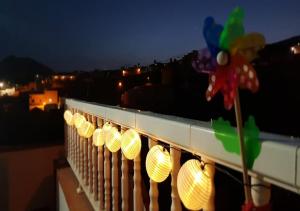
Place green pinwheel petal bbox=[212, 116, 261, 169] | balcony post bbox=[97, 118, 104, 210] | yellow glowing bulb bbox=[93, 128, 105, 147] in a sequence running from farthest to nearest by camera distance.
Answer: balcony post bbox=[97, 118, 104, 210] < yellow glowing bulb bbox=[93, 128, 105, 147] < green pinwheel petal bbox=[212, 116, 261, 169]

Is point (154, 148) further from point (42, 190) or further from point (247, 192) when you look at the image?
point (42, 190)

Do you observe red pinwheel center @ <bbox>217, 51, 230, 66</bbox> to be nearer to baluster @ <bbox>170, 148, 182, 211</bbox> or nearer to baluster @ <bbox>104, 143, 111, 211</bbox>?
baluster @ <bbox>170, 148, 182, 211</bbox>

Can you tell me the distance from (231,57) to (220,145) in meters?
0.35

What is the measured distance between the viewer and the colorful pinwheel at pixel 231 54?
730 millimetres

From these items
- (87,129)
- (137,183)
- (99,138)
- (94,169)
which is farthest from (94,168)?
(137,183)

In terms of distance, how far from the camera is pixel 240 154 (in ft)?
2.85

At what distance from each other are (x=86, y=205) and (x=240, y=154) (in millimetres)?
2892

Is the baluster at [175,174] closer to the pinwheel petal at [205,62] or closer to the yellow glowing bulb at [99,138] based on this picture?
the pinwheel petal at [205,62]

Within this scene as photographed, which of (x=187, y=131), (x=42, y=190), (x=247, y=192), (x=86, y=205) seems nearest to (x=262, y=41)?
(x=247, y=192)

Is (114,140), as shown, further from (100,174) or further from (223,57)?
(223,57)

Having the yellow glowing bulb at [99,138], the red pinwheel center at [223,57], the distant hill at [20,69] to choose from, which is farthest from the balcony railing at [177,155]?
the distant hill at [20,69]

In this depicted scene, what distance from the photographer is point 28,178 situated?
6664mm

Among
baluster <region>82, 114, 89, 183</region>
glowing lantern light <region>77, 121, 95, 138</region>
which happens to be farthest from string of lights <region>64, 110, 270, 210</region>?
baluster <region>82, 114, 89, 183</region>

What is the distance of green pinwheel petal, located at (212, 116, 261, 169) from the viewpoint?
2.69 ft
